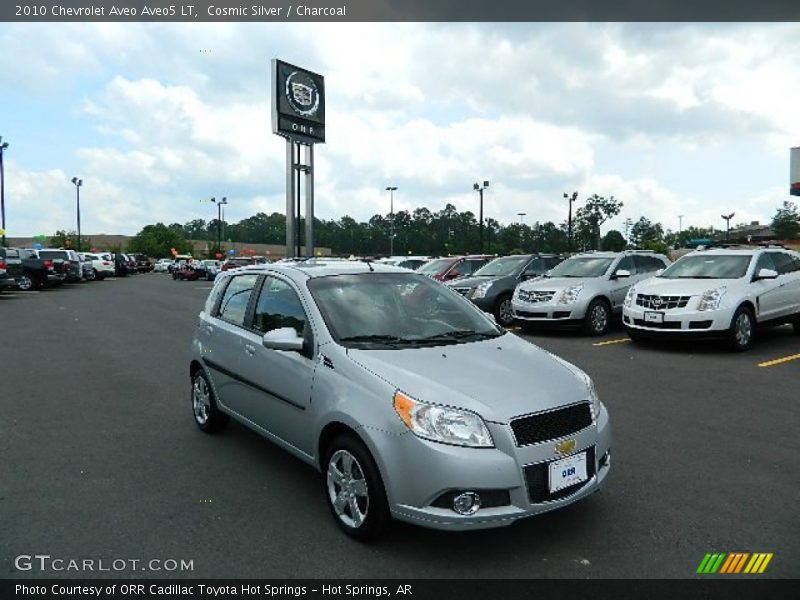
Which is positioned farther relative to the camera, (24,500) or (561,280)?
(561,280)

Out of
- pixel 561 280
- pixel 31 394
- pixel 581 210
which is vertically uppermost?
pixel 581 210

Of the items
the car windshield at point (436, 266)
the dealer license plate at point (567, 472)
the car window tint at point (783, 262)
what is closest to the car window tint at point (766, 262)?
the car window tint at point (783, 262)

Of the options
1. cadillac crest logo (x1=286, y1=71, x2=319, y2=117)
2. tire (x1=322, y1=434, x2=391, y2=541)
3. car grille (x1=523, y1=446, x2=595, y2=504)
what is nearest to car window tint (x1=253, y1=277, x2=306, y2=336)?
tire (x1=322, y1=434, x2=391, y2=541)

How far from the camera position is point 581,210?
336 ft

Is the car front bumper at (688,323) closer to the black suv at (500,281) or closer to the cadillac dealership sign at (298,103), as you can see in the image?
the black suv at (500,281)

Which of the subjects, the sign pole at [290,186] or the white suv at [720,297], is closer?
the white suv at [720,297]

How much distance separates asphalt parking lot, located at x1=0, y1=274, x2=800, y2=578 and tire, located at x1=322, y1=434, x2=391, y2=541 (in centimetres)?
11

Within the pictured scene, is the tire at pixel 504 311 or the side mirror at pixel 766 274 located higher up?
the side mirror at pixel 766 274

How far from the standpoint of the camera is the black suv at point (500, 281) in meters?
13.5

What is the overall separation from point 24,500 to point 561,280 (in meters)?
10.2

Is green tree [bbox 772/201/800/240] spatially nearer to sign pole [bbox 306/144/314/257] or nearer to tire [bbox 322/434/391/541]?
sign pole [bbox 306/144/314/257]
